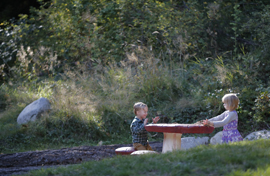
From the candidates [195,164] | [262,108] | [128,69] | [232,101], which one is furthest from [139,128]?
[128,69]

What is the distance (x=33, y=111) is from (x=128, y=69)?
9.67ft

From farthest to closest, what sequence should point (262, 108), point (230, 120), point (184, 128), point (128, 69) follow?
1. point (128, 69)
2. point (262, 108)
3. point (230, 120)
4. point (184, 128)

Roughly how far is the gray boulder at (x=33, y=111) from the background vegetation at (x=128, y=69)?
22 cm

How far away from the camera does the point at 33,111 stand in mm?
8273

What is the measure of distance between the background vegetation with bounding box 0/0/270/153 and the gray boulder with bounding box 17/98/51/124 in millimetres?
217

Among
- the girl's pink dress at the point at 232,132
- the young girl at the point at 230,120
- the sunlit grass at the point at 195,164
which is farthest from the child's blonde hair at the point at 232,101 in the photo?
the sunlit grass at the point at 195,164

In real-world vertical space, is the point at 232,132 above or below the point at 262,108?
below

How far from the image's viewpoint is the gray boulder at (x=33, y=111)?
325 inches

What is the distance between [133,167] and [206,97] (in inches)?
187

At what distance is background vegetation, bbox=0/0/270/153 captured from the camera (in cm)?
790

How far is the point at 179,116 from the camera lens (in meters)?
8.14

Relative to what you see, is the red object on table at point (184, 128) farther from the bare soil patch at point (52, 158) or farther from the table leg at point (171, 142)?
the bare soil patch at point (52, 158)

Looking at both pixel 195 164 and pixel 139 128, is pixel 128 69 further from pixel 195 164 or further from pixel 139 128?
pixel 195 164

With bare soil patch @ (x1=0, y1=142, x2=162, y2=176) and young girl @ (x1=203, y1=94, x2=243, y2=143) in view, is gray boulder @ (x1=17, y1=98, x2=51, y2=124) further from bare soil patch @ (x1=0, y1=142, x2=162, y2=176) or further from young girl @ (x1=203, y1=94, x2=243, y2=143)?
young girl @ (x1=203, y1=94, x2=243, y2=143)
